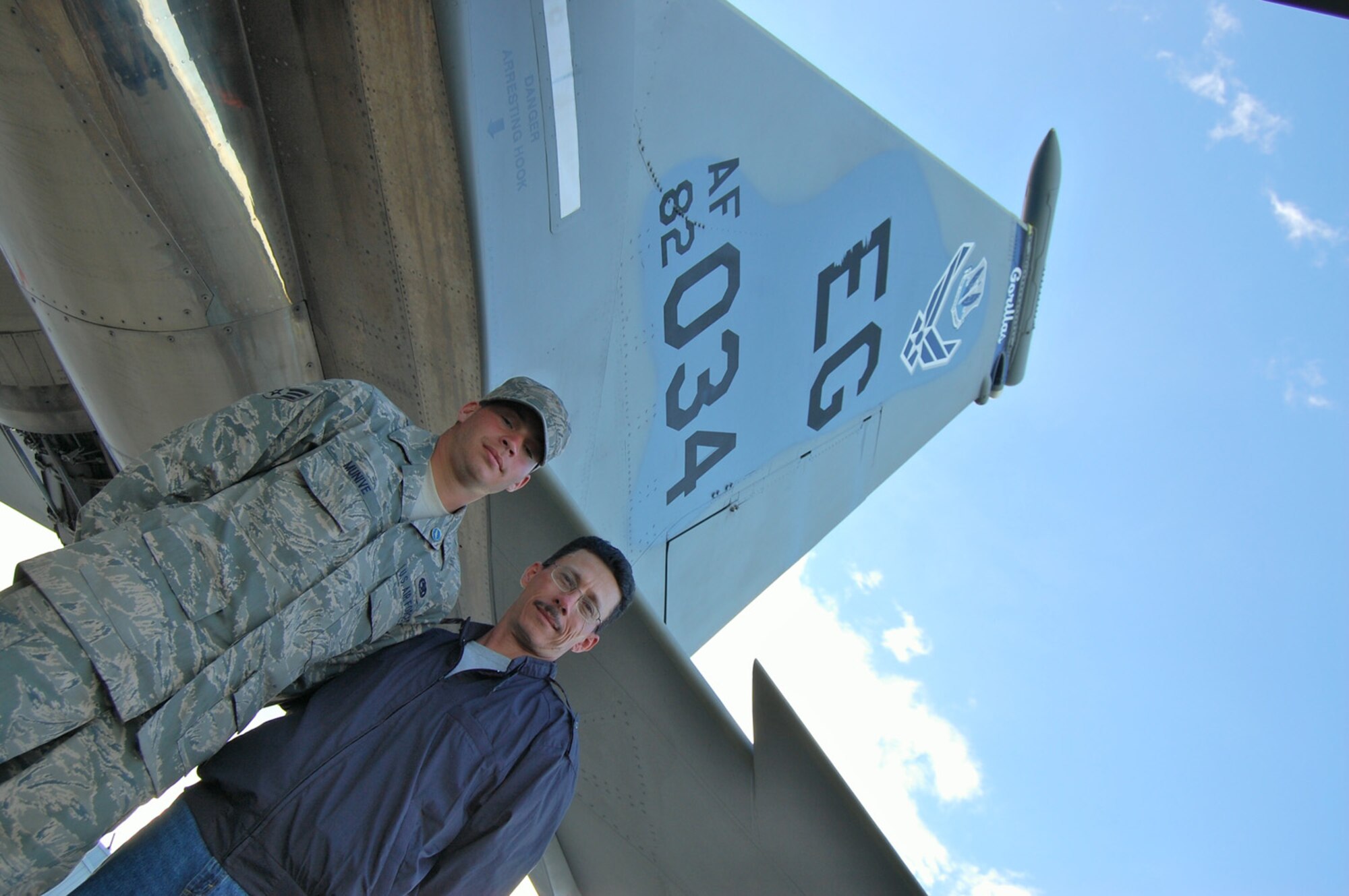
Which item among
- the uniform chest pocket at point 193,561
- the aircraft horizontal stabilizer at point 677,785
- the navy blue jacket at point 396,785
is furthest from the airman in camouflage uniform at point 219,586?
the aircraft horizontal stabilizer at point 677,785

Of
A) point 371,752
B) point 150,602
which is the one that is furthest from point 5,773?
point 371,752

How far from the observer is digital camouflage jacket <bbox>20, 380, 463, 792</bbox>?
1435 mm

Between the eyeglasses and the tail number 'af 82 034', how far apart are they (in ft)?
5.87

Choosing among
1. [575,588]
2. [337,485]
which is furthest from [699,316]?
[337,485]

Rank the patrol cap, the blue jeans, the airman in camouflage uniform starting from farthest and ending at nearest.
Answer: the patrol cap
the blue jeans
the airman in camouflage uniform

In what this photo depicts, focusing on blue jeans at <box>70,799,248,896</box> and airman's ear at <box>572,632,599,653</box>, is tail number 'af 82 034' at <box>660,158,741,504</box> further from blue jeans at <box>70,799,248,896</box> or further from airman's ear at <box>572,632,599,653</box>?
blue jeans at <box>70,799,248,896</box>

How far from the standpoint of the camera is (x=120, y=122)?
2.22m

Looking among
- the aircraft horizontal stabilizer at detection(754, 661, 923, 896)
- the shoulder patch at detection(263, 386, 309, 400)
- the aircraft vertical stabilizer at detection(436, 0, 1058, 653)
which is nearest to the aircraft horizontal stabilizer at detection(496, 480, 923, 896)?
the aircraft horizontal stabilizer at detection(754, 661, 923, 896)

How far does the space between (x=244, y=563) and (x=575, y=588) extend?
0.77 meters

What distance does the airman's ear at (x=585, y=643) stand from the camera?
2.11 metres

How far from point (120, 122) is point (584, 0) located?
4.58ft

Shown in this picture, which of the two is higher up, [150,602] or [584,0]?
[584,0]

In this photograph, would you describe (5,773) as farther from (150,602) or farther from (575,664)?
(575,664)

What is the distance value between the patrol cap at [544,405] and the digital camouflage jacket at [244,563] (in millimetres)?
223
